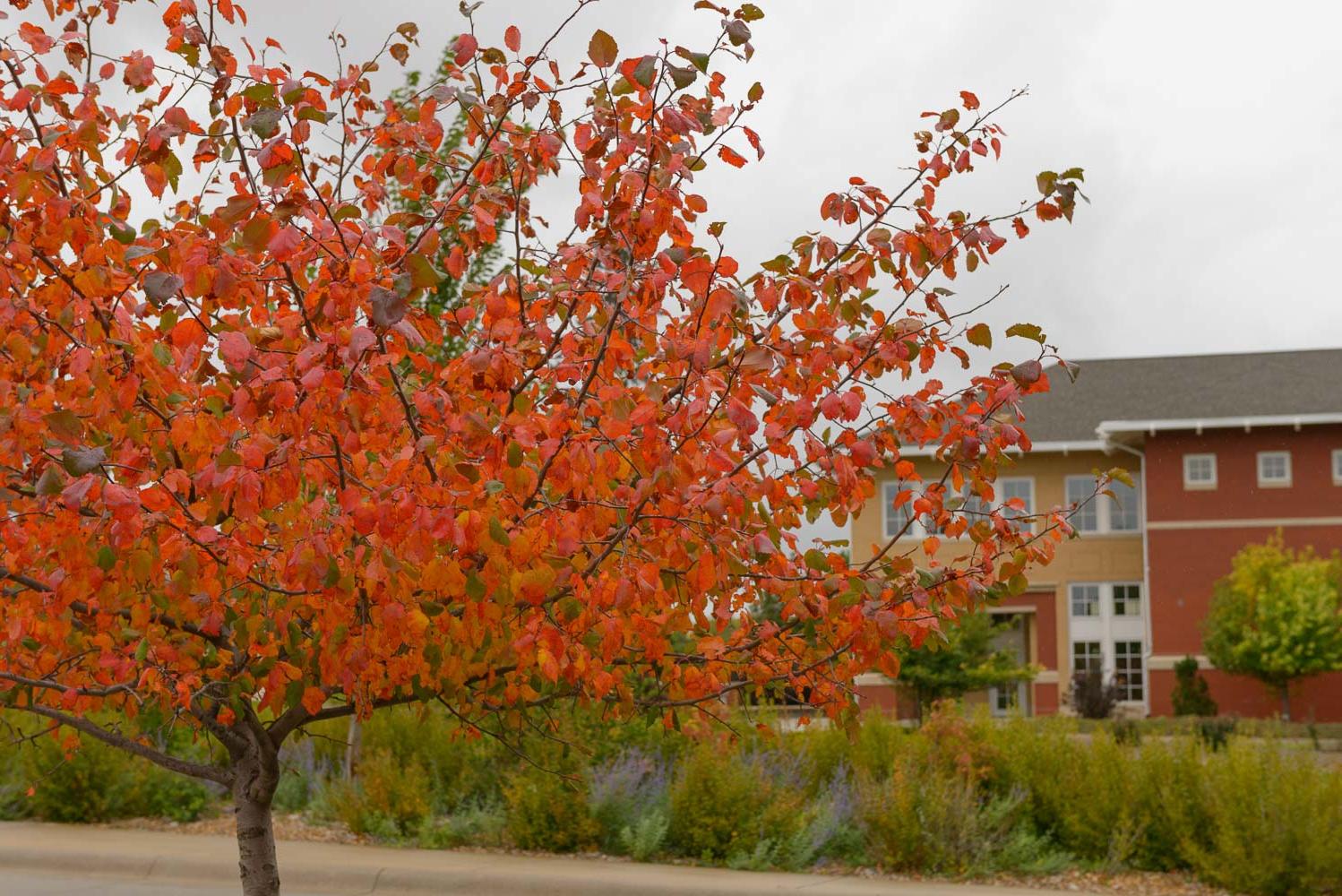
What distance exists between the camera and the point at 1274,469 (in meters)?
37.6

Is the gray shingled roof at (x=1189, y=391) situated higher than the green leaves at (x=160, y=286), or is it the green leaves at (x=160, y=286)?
the gray shingled roof at (x=1189, y=391)

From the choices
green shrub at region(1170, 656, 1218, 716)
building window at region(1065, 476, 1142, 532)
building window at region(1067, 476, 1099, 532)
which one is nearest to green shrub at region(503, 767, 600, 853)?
green shrub at region(1170, 656, 1218, 716)

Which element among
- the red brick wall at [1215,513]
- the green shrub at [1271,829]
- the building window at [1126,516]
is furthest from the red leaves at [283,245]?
the building window at [1126,516]

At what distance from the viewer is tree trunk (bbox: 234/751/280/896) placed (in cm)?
547

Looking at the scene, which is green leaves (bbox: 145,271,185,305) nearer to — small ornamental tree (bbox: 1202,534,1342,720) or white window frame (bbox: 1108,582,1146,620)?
small ornamental tree (bbox: 1202,534,1342,720)

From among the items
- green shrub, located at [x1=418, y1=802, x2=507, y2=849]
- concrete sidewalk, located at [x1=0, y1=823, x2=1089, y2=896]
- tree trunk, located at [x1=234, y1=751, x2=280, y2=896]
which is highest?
tree trunk, located at [x1=234, y1=751, x2=280, y2=896]

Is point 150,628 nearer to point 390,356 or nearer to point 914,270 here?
point 390,356

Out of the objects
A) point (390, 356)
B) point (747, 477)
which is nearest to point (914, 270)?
point (747, 477)

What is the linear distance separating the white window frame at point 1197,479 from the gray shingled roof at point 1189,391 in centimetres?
112

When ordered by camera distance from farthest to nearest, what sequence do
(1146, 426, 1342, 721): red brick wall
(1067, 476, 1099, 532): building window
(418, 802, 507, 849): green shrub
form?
(1067, 476, 1099, 532): building window, (1146, 426, 1342, 721): red brick wall, (418, 802, 507, 849): green shrub

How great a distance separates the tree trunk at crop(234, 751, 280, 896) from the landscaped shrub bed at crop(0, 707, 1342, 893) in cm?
357

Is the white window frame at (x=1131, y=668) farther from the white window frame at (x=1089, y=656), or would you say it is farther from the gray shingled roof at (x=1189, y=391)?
the gray shingled roof at (x=1189, y=391)

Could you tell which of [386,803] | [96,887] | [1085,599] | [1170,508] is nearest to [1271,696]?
[1170,508]

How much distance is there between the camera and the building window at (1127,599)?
39750 mm
